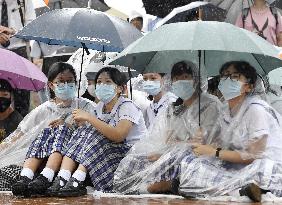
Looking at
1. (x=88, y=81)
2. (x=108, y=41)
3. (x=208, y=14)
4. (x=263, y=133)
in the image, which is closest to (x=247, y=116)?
(x=263, y=133)

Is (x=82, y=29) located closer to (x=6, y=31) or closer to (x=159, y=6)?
(x=6, y=31)

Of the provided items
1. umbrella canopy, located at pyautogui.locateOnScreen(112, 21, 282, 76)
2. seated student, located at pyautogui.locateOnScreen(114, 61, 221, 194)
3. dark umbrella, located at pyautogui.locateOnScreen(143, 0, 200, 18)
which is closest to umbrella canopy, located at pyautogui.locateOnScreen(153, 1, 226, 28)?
dark umbrella, located at pyautogui.locateOnScreen(143, 0, 200, 18)

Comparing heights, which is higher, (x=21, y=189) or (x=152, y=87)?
(x=152, y=87)

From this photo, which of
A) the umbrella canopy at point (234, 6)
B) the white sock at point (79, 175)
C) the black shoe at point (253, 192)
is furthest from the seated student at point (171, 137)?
the umbrella canopy at point (234, 6)

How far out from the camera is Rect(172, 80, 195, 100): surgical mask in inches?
325

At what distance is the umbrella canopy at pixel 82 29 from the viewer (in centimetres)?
907

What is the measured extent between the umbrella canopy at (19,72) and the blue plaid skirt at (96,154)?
168cm

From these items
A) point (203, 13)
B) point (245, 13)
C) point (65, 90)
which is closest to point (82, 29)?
point (65, 90)

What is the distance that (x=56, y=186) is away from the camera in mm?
7906

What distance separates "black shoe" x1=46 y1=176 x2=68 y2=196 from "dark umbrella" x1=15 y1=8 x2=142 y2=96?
5.54 ft

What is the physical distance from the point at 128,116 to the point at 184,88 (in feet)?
2.20

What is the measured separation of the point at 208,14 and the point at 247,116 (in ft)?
13.5

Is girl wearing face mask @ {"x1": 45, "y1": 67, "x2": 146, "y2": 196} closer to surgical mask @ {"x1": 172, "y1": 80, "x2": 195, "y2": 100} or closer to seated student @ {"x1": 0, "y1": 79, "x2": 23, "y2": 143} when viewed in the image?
surgical mask @ {"x1": 172, "y1": 80, "x2": 195, "y2": 100}

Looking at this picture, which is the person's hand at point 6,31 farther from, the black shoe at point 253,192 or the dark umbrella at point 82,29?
the black shoe at point 253,192
